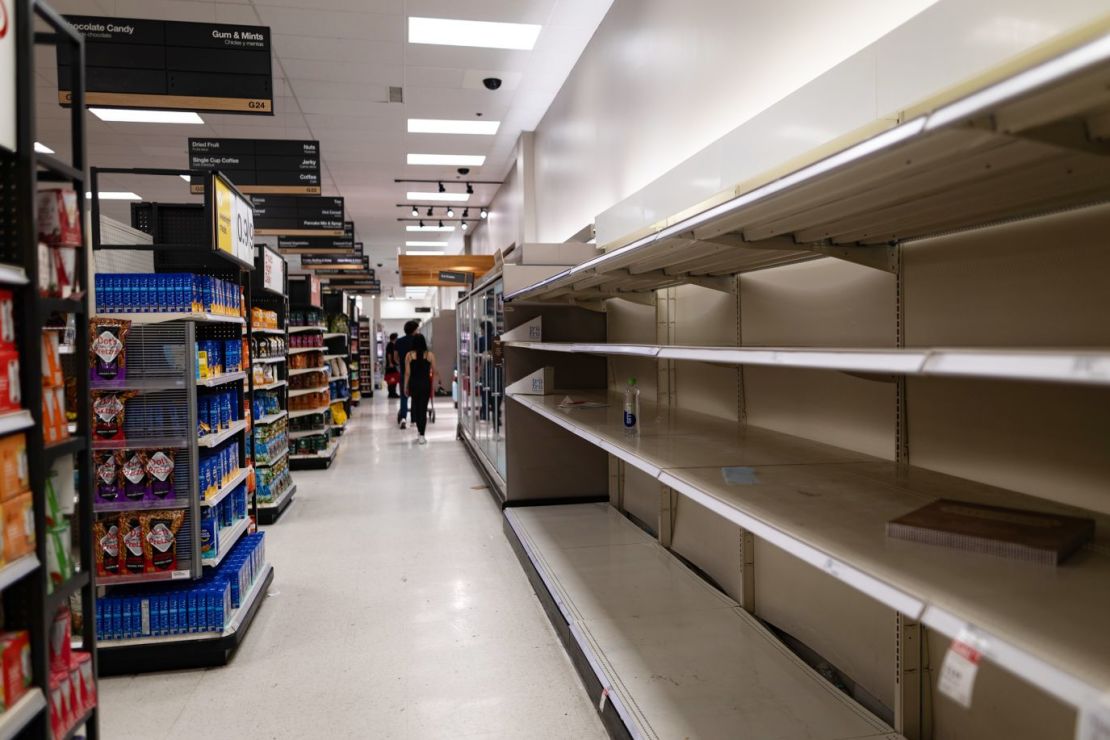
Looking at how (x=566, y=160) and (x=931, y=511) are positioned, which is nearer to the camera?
(x=931, y=511)

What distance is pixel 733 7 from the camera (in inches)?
140

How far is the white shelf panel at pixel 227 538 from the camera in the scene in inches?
129

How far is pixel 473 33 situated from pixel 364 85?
5.44 ft

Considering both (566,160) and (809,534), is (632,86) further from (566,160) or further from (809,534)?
(809,534)

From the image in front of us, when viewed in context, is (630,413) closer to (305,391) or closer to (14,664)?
(14,664)

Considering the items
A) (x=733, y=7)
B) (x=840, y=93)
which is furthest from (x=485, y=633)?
(x=733, y=7)

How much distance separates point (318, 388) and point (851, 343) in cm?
648

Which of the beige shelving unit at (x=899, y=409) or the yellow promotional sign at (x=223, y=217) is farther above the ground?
the yellow promotional sign at (x=223, y=217)

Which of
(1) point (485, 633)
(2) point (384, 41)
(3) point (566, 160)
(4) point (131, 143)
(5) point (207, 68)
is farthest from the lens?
(4) point (131, 143)

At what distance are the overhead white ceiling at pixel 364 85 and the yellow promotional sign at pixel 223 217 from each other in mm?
2746

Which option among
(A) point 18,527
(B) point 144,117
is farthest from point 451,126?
(A) point 18,527

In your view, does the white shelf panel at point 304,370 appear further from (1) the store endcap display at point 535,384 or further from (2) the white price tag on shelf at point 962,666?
(2) the white price tag on shelf at point 962,666

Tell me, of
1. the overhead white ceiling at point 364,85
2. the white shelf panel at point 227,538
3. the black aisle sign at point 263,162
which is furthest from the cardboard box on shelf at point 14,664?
the black aisle sign at point 263,162

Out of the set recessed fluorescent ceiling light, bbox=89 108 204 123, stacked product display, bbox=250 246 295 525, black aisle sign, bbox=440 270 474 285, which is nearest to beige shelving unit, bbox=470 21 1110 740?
stacked product display, bbox=250 246 295 525
